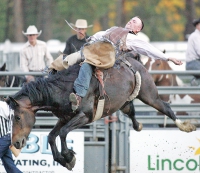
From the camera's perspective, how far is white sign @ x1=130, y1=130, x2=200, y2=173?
10523 mm

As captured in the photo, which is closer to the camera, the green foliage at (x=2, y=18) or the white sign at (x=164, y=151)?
the white sign at (x=164, y=151)

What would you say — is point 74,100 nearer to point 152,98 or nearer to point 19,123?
point 19,123

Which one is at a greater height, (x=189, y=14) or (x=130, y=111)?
(x=189, y=14)

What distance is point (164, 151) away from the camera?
10.6 meters

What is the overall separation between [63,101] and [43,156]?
84.0 inches

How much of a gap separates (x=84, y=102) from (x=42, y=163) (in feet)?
7.20

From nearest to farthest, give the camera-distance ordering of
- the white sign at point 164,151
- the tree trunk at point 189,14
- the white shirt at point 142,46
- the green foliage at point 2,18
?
the white shirt at point 142,46 → the white sign at point 164,151 → the tree trunk at point 189,14 → the green foliage at point 2,18

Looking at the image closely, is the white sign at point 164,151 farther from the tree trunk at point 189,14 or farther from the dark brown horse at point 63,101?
the tree trunk at point 189,14

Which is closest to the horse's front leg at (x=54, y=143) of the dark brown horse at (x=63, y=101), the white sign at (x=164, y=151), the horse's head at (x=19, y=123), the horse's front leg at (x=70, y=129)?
the dark brown horse at (x=63, y=101)

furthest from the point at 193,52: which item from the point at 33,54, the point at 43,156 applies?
the point at 43,156

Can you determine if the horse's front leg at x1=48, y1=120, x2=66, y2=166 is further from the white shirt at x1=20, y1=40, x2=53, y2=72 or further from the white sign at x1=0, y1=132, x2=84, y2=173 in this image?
the white shirt at x1=20, y1=40, x2=53, y2=72

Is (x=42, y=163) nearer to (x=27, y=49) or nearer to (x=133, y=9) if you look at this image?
(x=27, y=49)

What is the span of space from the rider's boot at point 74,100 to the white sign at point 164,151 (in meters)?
2.17

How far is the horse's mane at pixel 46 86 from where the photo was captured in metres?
8.66
